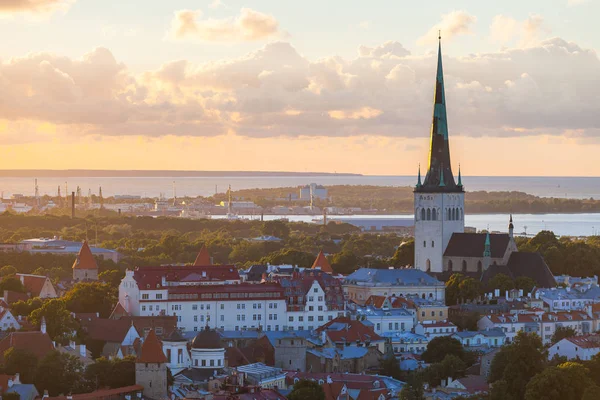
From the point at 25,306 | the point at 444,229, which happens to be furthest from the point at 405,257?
the point at 25,306

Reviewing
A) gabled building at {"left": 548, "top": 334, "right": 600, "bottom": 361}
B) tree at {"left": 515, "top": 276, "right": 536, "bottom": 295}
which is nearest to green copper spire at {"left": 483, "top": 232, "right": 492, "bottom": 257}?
tree at {"left": 515, "top": 276, "right": 536, "bottom": 295}

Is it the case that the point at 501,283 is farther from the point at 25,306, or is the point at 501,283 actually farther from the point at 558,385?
the point at 558,385

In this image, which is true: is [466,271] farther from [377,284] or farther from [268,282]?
[268,282]

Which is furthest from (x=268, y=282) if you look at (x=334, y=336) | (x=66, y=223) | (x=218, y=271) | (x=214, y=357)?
(x=66, y=223)

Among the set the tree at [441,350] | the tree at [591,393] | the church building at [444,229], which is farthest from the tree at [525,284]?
the tree at [591,393]

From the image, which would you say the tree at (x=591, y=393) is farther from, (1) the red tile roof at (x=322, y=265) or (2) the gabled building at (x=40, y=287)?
(1) the red tile roof at (x=322, y=265)
